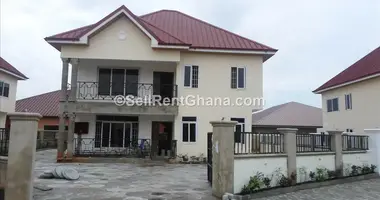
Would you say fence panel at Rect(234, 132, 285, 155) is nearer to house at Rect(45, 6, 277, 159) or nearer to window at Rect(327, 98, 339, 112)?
house at Rect(45, 6, 277, 159)

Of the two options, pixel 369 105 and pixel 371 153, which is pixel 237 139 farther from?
pixel 369 105

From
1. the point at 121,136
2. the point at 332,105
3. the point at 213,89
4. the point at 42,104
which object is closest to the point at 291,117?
the point at 332,105

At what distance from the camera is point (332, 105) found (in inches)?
835

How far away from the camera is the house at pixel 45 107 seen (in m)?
29.7

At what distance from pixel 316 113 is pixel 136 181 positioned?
3003 cm

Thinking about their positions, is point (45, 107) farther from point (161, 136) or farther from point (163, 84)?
point (163, 84)

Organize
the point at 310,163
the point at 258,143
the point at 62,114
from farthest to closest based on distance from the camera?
the point at 62,114 < the point at 310,163 < the point at 258,143

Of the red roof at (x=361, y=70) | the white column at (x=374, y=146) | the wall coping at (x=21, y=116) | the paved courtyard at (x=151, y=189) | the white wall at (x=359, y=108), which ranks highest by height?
the red roof at (x=361, y=70)

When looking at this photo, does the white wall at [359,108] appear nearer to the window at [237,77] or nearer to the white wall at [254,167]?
the window at [237,77]

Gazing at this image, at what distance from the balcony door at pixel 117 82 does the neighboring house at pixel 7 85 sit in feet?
27.4

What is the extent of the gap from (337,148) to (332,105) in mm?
10833

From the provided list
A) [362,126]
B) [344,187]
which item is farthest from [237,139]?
[362,126]

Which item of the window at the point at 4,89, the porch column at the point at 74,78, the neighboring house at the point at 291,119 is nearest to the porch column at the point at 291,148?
the porch column at the point at 74,78

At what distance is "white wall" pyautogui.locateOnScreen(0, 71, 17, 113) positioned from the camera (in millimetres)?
22878
